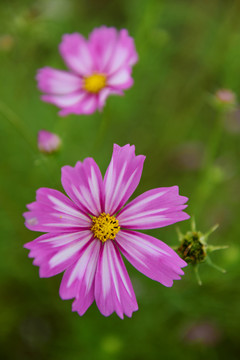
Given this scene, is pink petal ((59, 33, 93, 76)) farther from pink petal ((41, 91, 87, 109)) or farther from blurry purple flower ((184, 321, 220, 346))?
blurry purple flower ((184, 321, 220, 346))

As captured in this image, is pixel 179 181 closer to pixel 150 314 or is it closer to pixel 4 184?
pixel 150 314

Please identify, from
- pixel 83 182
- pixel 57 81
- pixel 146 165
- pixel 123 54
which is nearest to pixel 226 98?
pixel 123 54

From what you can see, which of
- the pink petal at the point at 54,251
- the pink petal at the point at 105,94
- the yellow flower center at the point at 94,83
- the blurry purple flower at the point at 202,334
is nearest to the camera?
the pink petal at the point at 54,251

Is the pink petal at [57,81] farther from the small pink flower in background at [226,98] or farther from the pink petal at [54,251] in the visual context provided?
the pink petal at [54,251]

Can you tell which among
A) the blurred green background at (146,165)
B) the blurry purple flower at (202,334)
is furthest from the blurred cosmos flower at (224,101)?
the blurry purple flower at (202,334)

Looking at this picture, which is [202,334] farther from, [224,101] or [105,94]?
[105,94]

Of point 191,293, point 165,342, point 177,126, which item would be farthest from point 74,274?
point 177,126
